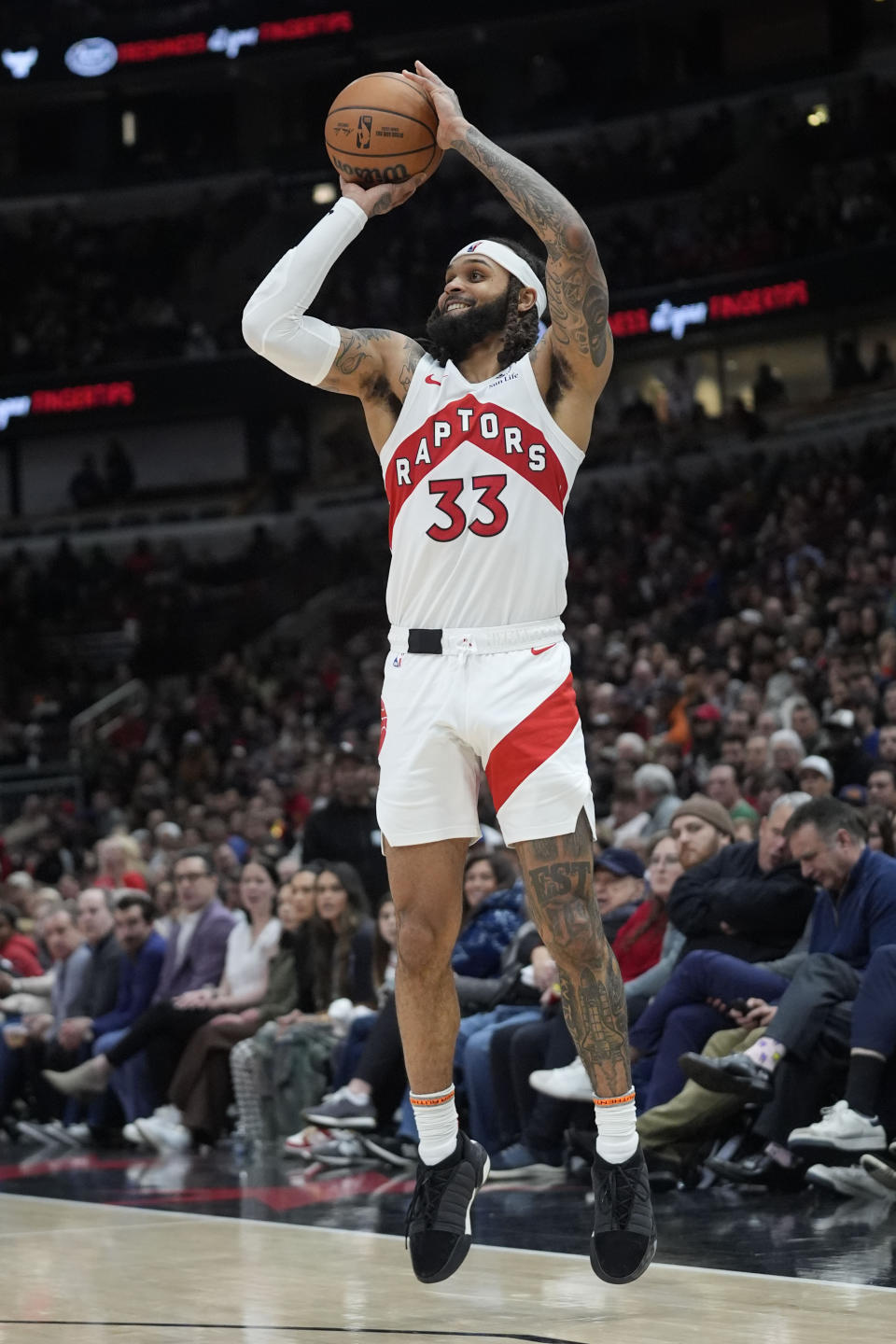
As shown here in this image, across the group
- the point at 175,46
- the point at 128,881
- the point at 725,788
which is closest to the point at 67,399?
the point at 175,46

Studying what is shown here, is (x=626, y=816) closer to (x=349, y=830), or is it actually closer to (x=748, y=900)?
(x=349, y=830)

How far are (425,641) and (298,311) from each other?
84 centimetres

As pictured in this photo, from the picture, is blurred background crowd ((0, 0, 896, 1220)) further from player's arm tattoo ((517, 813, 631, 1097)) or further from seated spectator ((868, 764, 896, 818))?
player's arm tattoo ((517, 813, 631, 1097))

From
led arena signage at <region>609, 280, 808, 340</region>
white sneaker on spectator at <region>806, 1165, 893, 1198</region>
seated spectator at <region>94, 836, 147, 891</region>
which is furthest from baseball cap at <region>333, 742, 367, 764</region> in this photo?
led arena signage at <region>609, 280, 808, 340</region>

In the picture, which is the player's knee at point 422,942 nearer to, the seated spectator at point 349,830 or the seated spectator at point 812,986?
the seated spectator at point 812,986

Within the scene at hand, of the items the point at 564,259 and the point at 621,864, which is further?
the point at 621,864

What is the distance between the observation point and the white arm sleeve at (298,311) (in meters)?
4.21

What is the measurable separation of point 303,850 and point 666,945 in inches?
154

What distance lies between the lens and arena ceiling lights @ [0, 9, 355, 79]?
2709 cm

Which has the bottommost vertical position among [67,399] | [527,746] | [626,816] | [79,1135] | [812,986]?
[79,1135]

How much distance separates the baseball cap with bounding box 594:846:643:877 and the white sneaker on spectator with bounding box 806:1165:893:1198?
1880 mm

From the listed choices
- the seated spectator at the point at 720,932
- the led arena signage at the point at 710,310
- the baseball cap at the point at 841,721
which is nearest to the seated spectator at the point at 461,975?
the seated spectator at the point at 720,932

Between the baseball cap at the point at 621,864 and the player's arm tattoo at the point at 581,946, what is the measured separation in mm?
3379

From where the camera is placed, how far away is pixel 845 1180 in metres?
5.75
